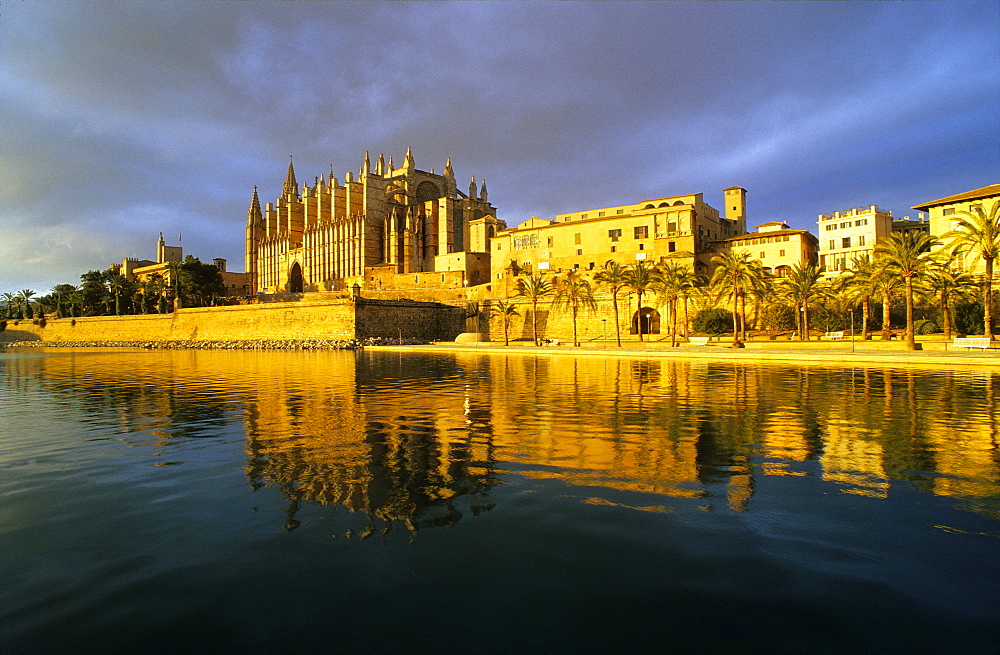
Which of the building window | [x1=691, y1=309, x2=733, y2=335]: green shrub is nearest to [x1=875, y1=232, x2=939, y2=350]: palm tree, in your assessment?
[x1=691, y1=309, x2=733, y2=335]: green shrub

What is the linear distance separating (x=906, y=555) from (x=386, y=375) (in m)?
21.4

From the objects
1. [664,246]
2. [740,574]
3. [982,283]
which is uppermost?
[664,246]

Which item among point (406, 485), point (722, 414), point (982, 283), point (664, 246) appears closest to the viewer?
point (406, 485)

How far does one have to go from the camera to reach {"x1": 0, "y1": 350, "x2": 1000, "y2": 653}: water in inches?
149

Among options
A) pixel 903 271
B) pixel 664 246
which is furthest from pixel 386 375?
pixel 664 246

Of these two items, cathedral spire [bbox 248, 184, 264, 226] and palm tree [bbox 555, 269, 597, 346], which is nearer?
palm tree [bbox 555, 269, 597, 346]

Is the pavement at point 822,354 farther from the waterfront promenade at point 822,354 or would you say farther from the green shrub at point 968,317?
the green shrub at point 968,317

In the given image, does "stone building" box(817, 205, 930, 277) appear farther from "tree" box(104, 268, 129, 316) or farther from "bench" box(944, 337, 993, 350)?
"tree" box(104, 268, 129, 316)

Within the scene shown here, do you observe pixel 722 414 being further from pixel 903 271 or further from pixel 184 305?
pixel 184 305

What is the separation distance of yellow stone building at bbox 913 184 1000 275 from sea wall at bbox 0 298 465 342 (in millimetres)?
46113

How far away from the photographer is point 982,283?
131 ft

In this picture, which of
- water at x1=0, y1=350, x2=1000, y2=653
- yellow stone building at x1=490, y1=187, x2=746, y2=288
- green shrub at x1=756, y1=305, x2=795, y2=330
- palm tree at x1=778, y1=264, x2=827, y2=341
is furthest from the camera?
yellow stone building at x1=490, y1=187, x2=746, y2=288

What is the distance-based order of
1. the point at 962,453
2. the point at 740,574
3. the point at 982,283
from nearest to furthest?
the point at 740,574, the point at 962,453, the point at 982,283

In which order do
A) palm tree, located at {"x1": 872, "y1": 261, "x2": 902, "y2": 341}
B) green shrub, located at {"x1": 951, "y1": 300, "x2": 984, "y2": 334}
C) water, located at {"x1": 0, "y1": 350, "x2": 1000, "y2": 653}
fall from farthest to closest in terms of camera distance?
green shrub, located at {"x1": 951, "y1": 300, "x2": 984, "y2": 334} < palm tree, located at {"x1": 872, "y1": 261, "x2": 902, "y2": 341} < water, located at {"x1": 0, "y1": 350, "x2": 1000, "y2": 653}
